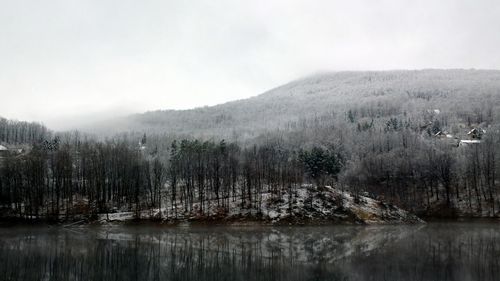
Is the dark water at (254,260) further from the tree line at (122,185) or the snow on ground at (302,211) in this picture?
the tree line at (122,185)

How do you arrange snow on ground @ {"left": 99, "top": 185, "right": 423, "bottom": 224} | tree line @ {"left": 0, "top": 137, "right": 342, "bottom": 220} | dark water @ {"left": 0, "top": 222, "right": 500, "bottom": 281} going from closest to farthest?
1. dark water @ {"left": 0, "top": 222, "right": 500, "bottom": 281}
2. snow on ground @ {"left": 99, "top": 185, "right": 423, "bottom": 224}
3. tree line @ {"left": 0, "top": 137, "right": 342, "bottom": 220}

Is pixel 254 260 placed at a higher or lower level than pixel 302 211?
higher

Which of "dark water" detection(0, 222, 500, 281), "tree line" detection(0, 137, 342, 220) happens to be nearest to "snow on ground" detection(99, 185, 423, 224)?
"tree line" detection(0, 137, 342, 220)

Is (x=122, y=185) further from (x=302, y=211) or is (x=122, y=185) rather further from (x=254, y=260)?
(x=254, y=260)

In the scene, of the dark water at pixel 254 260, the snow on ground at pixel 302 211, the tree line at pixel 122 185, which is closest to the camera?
the dark water at pixel 254 260

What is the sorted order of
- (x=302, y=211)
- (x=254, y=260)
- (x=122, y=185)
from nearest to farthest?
(x=254, y=260) → (x=302, y=211) → (x=122, y=185)

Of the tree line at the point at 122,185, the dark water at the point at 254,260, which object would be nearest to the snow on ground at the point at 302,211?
the tree line at the point at 122,185

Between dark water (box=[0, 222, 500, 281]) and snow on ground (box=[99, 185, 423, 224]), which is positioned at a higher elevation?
dark water (box=[0, 222, 500, 281])

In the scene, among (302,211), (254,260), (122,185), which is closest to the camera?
(254,260)

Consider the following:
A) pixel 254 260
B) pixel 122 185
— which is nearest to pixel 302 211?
pixel 122 185

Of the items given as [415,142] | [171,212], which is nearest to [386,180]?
[415,142]

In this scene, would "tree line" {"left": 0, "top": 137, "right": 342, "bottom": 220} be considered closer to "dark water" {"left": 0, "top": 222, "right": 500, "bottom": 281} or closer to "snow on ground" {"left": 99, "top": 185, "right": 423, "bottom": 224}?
"snow on ground" {"left": 99, "top": 185, "right": 423, "bottom": 224}

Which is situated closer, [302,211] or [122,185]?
[302,211]

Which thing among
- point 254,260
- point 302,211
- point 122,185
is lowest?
point 302,211
